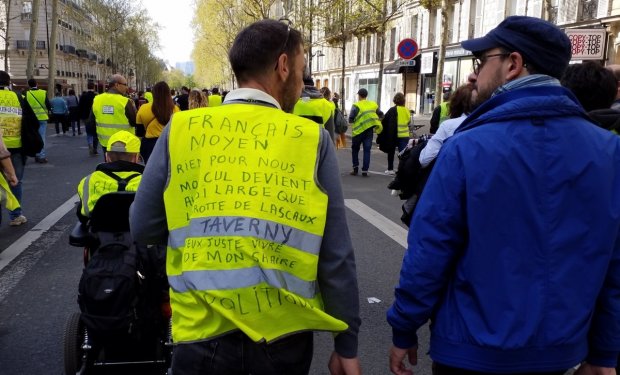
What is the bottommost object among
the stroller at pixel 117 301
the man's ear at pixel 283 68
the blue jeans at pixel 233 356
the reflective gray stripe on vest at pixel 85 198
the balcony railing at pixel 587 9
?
the stroller at pixel 117 301

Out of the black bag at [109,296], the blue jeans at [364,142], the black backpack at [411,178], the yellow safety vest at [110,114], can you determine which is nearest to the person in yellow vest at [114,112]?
the yellow safety vest at [110,114]

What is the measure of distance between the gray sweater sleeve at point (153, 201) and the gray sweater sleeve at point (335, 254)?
0.47 metres

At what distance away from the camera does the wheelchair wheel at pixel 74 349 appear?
10.1 ft

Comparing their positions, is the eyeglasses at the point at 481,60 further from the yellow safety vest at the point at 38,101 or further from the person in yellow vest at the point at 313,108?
the yellow safety vest at the point at 38,101

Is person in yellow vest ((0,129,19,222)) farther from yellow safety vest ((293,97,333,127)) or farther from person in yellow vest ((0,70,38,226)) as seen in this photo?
yellow safety vest ((293,97,333,127))

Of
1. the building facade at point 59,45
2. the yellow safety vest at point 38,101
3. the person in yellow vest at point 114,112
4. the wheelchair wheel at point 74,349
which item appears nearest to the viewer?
the wheelchair wheel at point 74,349

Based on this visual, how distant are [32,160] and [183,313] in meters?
13.2

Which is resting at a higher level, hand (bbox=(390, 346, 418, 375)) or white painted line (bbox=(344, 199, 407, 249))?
hand (bbox=(390, 346, 418, 375))

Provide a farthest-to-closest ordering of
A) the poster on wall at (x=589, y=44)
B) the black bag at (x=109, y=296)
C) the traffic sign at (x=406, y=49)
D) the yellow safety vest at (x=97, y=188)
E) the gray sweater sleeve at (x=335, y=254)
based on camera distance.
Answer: the traffic sign at (x=406, y=49) → the poster on wall at (x=589, y=44) → the yellow safety vest at (x=97, y=188) → the black bag at (x=109, y=296) → the gray sweater sleeve at (x=335, y=254)

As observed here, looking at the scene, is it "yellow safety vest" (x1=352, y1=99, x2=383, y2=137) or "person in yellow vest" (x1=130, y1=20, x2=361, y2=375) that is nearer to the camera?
"person in yellow vest" (x1=130, y1=20, x2=361, y2=375)

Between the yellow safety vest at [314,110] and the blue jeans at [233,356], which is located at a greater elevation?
the yellow safety vest at [314,110]

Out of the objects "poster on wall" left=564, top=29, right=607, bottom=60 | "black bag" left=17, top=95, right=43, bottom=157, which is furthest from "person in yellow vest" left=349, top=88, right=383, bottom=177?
"black bag" left=17, top=95, right=43, bottom=157

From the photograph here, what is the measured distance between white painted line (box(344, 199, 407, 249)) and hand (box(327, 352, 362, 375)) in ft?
14.5

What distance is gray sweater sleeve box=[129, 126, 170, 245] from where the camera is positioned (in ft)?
5.41
